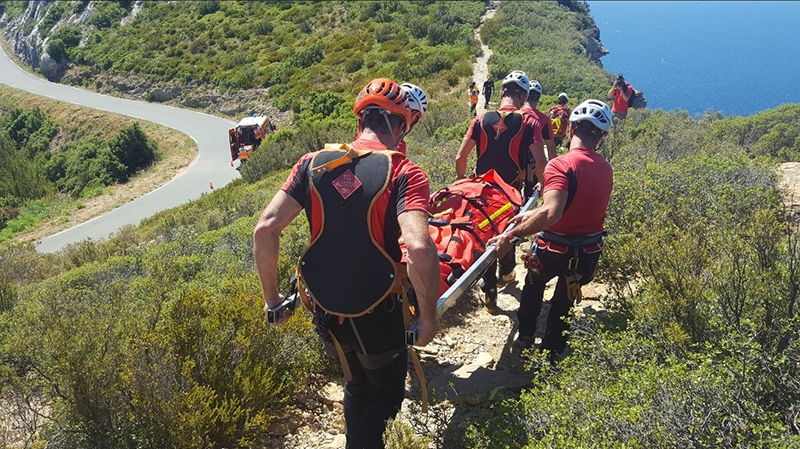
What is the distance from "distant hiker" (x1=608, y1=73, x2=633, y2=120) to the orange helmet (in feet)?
37.4

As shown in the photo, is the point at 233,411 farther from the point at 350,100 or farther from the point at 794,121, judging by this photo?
the point at 350,100

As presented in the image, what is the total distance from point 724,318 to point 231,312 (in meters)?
3.22

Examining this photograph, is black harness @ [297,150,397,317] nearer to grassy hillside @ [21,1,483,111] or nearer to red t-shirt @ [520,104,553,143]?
red t-shirt @ [520,104,553,143]

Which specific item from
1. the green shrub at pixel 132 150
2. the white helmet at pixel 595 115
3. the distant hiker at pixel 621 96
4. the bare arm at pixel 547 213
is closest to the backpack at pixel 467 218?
the bare arm at pixel 547 213

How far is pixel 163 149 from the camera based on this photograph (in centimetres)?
2922

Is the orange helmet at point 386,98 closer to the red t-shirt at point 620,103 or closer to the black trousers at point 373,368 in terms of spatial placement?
the black trousers at point 373,368

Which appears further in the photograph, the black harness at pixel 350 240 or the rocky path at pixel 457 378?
the rocky path at pixel 457 378

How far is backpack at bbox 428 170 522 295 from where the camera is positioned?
3.61 metres

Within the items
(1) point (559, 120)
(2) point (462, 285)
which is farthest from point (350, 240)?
(1) point (559, 120)

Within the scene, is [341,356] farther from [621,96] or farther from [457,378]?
[621,96]

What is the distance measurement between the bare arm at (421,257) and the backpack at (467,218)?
0.98 meters

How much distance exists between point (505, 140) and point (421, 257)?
3097 millimetres

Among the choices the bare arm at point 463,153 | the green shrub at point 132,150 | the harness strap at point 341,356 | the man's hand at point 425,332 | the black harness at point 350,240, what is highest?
the bare arm at point 463,153

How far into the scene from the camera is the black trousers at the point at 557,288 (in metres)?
3.91
